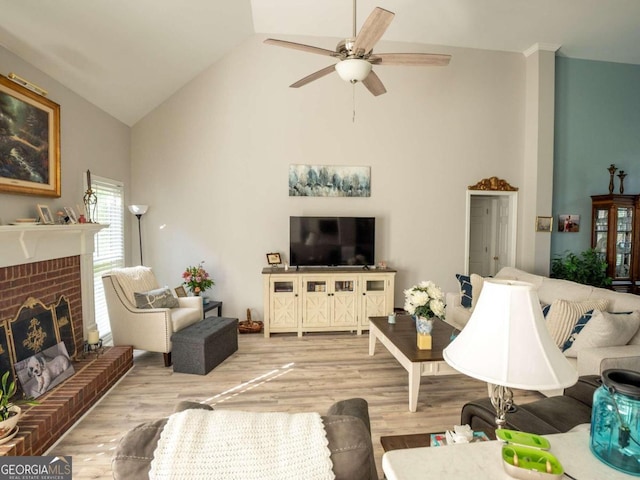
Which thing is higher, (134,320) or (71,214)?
(71,214)

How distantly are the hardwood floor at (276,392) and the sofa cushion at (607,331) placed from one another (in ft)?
2.42

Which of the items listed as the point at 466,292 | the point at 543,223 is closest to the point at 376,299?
the point at 466,292

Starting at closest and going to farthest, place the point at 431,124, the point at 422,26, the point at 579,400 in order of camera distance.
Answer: the point at 579,400 < the point at 422,26 < the point at 431,124

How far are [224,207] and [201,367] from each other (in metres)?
2.38

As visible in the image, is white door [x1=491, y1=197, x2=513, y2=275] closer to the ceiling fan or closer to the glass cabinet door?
the glass cabinet door

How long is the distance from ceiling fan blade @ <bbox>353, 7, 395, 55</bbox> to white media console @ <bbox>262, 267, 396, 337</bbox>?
9.41ft

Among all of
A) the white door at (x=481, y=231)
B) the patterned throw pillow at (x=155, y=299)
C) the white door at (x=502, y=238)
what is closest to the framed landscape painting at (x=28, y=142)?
the patterned throw pillow at (x=155, y=299)

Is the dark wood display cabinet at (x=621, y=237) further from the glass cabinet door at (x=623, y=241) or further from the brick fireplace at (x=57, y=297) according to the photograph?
the brick fireplace at (x=57, y=297)

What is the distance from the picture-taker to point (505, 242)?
5.70 m

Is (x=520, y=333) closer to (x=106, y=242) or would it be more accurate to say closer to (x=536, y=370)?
(x=536, y=370)

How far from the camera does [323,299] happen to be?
188 inches

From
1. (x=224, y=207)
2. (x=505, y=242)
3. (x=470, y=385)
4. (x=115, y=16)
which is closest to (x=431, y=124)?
(x=505, y=242)

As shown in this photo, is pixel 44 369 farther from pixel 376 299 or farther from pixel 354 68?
pixel 376 299

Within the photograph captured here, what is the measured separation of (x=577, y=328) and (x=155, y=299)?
161 inches
